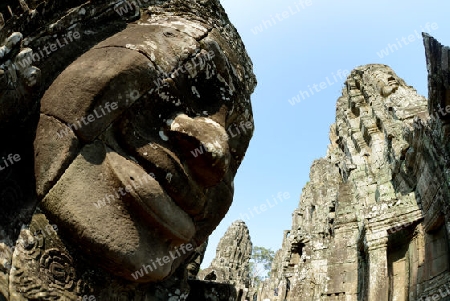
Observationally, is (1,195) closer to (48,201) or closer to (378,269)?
(48,201)

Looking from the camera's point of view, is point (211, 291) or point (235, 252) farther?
point (235, 252)

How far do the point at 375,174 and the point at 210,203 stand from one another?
13.5 meters

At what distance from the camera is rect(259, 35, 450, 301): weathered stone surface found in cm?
751

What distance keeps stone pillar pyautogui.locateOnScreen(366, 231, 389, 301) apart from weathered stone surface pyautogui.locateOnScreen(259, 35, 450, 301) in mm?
22

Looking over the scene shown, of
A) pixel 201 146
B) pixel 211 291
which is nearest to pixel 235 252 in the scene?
pixel 211 291

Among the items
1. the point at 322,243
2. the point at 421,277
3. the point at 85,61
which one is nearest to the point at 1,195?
the point at 85,61

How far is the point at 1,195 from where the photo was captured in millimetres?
1959

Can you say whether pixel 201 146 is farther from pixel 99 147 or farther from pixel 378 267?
pixel 378 267

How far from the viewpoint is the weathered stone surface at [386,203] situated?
24.6 feet

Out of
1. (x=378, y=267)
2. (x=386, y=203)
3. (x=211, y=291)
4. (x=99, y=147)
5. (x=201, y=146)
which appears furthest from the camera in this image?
(x=386, y=203)

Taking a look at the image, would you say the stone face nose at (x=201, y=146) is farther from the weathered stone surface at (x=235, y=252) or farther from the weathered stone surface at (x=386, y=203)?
the weathered stone surface at (x=235, y=252)

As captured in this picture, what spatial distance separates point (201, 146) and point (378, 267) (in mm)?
8748

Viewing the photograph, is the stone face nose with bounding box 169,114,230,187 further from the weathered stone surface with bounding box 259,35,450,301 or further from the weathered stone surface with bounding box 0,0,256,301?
the weathered stone surface with bounding box 259,35,450,301

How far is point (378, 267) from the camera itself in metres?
9.58
